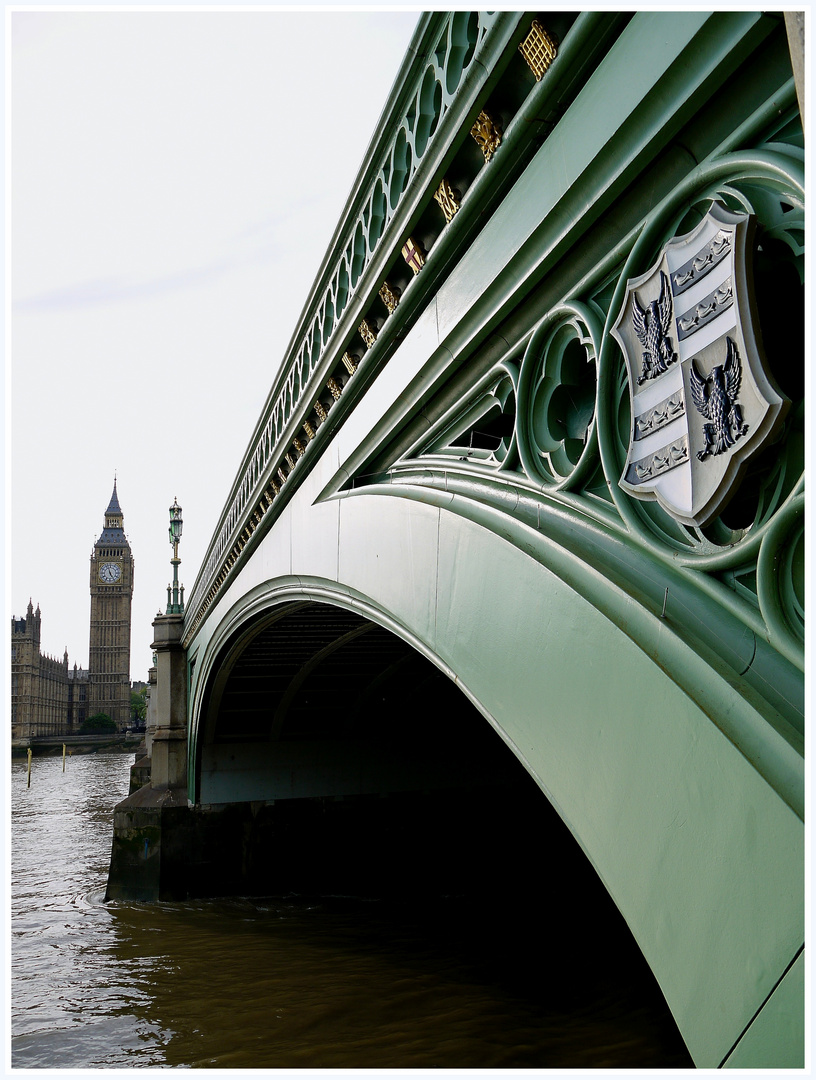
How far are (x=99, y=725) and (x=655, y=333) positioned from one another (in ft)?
321

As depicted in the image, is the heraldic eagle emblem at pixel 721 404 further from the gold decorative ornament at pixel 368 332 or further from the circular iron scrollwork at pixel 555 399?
the gold decorative ornament at pixel 368 332

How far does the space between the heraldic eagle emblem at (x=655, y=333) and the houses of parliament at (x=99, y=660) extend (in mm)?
88318

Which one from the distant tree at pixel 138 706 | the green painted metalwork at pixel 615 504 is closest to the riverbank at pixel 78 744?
the distant tree at pixel 138 706

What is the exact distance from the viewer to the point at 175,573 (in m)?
17.7

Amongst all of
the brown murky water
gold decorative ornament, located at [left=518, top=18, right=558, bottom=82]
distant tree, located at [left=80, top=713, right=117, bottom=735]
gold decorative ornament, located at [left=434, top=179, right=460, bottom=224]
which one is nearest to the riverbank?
distant tree, located at [left=80, top=713, right=117, bottom=735]

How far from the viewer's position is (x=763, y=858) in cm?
142

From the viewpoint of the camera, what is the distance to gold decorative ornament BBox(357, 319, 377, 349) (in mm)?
4066

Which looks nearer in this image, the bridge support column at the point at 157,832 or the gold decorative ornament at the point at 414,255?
the gold decorative ornament at the point at 414,255

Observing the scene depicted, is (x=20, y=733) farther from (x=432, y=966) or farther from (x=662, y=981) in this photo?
(x=662, y=981)

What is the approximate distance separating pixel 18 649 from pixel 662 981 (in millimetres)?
88887

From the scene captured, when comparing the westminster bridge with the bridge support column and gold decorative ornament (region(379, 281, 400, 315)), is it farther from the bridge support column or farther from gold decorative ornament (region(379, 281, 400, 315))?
the bridge support column

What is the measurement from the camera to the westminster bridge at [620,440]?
4.81ft

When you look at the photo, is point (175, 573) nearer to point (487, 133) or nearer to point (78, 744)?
point (487, 133)

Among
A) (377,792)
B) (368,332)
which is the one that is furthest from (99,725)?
(368,332)
